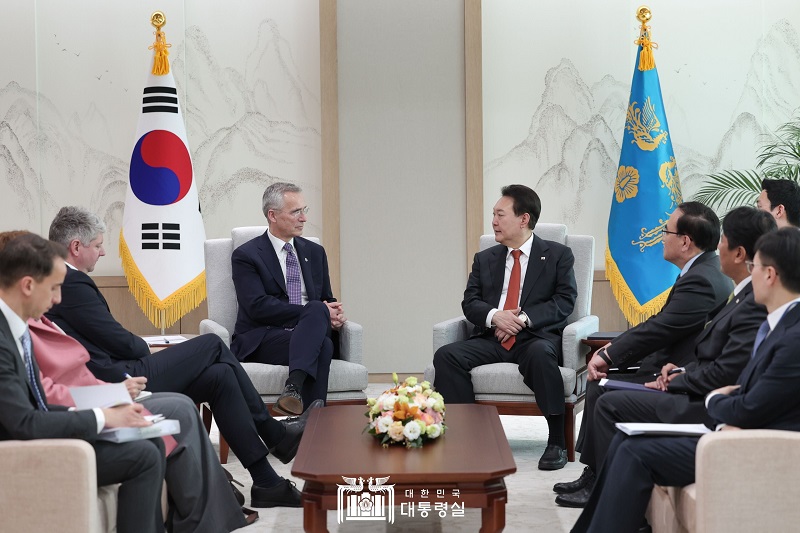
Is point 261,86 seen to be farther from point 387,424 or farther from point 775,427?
point 775,427

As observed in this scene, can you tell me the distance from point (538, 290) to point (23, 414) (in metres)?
2.93

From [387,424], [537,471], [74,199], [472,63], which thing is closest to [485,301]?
[537,471]

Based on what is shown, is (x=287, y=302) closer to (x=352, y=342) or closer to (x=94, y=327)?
(x=352, y=342)

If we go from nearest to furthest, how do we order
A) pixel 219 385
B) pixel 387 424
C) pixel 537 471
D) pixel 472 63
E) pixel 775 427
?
1. pixel 775 427
2. pixel 387 424
3. pixel 219 385
4. pixel 537 471
5. pixel 472 63

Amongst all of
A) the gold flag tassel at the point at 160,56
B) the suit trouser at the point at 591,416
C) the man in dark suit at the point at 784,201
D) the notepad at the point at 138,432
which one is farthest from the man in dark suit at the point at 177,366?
the gold flag tassel at the point at 160,56

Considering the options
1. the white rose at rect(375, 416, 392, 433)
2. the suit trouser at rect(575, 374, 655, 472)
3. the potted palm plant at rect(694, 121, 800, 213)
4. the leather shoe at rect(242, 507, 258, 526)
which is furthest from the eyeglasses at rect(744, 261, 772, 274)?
the potted palm plant at rect(694, 121, 800, 213)

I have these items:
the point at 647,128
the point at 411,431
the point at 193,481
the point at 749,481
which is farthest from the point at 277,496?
the point at 647,128

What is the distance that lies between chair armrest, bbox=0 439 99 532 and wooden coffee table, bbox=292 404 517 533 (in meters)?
0.64

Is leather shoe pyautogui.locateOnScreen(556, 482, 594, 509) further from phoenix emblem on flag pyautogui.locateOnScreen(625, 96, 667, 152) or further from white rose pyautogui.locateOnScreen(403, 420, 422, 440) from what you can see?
phoenix emblem on flag pyautogui.locateOnScreen(625, 96, 667, 152)

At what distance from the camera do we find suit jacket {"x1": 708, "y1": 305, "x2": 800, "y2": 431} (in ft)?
8.39

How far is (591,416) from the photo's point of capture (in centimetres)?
397

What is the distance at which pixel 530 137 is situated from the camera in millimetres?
6816

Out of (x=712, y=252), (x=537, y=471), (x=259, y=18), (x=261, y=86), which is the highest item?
(x=259, y=18)

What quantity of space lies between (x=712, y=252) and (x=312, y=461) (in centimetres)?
197
